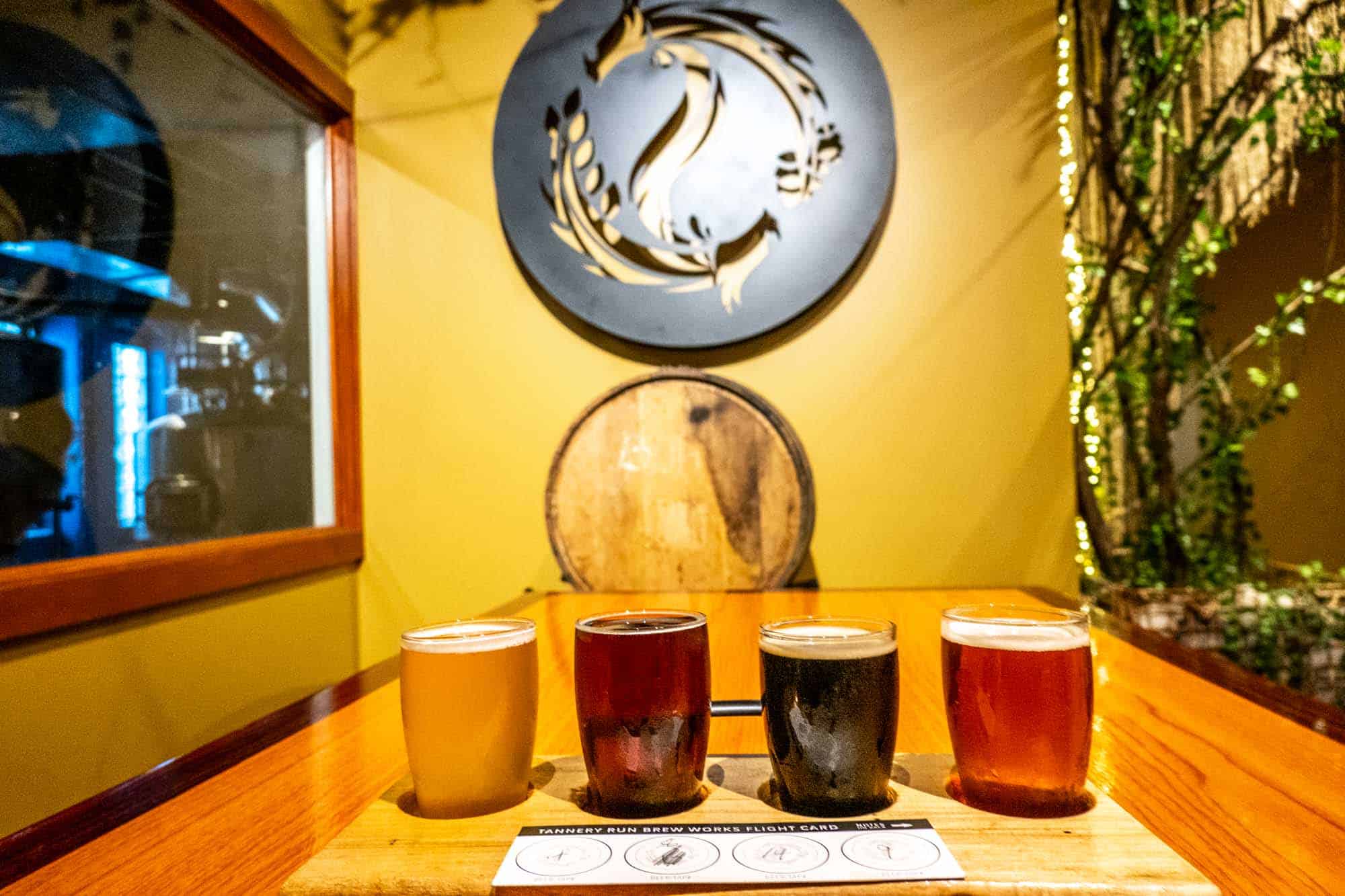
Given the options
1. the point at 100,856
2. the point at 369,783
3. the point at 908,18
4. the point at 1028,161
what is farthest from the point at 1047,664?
the point at 908,18

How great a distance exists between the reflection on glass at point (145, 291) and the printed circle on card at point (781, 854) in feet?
4.54

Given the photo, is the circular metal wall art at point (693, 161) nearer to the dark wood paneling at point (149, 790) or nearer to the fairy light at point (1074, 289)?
the fairy light at point (1074, 289)

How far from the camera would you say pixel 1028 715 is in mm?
538

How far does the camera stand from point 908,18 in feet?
7.17

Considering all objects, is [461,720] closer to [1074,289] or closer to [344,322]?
[344,322]

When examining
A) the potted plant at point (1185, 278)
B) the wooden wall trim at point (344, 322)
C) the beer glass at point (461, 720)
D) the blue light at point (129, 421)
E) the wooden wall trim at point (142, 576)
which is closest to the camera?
the beer glass at point (461, 720)

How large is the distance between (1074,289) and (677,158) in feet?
3.72

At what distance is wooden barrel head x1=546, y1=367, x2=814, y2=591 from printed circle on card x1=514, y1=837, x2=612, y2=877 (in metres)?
1.24

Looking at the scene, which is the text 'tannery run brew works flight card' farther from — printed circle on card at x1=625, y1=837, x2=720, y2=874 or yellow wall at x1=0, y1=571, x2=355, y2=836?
yellow wall at x1=0, y1=571, x2=355, y2=836

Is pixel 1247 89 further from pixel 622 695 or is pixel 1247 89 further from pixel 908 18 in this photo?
pixel 622 695

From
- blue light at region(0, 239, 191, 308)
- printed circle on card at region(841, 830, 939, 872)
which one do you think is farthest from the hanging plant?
blue light at region(0, 239, 191, 308)

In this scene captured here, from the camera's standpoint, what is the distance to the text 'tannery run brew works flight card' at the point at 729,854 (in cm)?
46

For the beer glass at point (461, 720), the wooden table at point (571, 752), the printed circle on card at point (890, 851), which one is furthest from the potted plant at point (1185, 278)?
the beer glass at point (461, 720)

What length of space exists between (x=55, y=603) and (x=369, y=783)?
1.03 m
